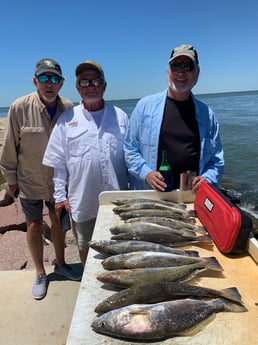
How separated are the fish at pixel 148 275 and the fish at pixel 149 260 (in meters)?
0.07

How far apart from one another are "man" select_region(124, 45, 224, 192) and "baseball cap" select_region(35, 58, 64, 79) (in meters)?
1.18

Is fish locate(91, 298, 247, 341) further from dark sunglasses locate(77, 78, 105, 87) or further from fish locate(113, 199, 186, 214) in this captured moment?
dark sunglasses locate(77, 78, 105, 87)

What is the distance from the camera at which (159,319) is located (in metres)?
1.69

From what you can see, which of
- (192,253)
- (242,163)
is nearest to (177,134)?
(192,253)

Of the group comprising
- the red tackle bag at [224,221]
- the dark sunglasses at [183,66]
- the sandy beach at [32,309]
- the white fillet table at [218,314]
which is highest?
the dark sunglasses at [183,66]

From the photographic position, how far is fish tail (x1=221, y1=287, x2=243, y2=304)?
1868 mm

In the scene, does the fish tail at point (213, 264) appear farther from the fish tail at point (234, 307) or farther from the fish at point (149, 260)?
the fish tail at point (234, 307)

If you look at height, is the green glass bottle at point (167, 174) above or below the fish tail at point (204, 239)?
above

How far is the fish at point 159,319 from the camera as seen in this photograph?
1.65 m

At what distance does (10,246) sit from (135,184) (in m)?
3.68

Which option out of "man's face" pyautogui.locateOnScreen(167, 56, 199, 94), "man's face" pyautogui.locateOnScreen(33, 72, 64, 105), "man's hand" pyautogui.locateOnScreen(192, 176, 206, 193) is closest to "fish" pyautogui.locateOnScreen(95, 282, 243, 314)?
"man's hand" pyautogui.locateOnScreen(192, 176, 206, 193)

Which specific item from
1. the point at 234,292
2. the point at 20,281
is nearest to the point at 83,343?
the point at 234,292

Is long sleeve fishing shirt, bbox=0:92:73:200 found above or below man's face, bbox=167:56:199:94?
below

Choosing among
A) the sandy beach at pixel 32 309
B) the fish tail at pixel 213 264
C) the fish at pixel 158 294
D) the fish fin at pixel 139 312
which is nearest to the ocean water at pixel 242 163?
the sandy beach at pixel 32 309
